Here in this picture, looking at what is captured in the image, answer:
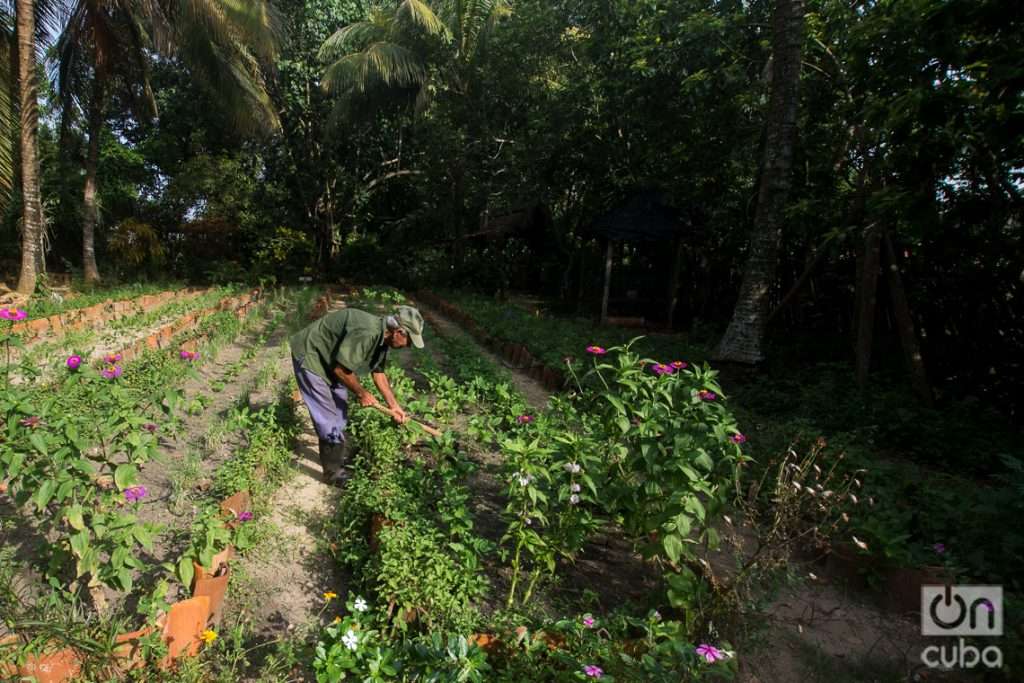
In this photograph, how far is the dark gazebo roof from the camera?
10992mm

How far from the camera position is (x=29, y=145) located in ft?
29.8

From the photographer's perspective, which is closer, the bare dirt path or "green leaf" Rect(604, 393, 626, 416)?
the bare dirt path

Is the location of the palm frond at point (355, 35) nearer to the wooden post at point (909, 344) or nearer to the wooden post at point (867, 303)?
the wooden post at point (867, 303)

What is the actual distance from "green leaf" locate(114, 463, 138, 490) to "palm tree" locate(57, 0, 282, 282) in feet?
36.3

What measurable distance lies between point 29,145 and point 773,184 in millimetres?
11227

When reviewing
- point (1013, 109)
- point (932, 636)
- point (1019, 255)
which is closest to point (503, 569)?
point (932, 636)

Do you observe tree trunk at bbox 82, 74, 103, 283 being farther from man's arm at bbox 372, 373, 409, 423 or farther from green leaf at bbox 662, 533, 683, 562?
green leaf at bbox 662, 533, 683, 562

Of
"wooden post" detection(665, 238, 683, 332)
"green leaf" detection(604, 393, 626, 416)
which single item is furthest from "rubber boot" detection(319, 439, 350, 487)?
"wooden post" detection(665, 238, 683, 332)

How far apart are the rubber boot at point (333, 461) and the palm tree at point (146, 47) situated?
10.2 m

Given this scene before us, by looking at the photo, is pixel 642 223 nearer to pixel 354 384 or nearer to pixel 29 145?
pixel 354 384

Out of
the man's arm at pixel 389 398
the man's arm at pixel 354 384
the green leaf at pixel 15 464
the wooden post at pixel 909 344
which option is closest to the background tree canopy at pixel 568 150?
the wooden post at pixel 909 344

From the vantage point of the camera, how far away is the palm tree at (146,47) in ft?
33.3

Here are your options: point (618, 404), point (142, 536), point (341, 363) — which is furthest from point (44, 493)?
point (618, 404)

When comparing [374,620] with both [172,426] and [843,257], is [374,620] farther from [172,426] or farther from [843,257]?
[843,257]
